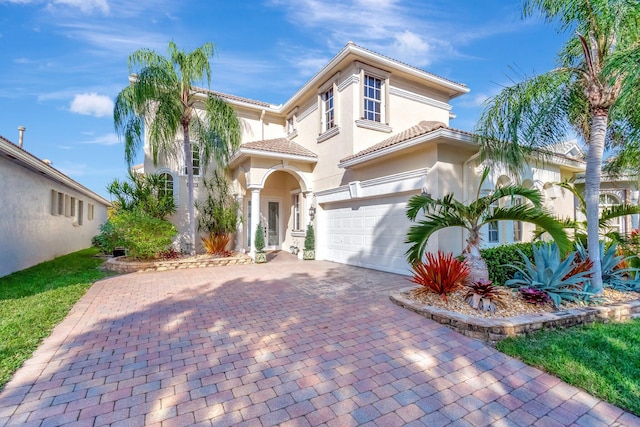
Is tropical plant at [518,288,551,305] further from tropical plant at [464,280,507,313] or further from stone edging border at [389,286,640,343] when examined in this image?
tropical plant at [464,280,507,313]

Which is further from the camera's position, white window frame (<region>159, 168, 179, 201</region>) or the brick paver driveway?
white window frame (<region>159, 168, 179, 201</region>)

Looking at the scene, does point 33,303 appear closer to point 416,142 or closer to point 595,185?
point 416,142

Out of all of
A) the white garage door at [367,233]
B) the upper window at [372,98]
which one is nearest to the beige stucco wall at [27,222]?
the white garage door at [367,233]

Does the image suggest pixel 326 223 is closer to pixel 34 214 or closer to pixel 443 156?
pixel 443 156

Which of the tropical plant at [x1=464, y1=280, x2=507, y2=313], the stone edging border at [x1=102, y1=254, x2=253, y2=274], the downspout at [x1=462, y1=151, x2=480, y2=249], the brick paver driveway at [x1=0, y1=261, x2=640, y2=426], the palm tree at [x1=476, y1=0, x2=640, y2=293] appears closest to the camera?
the brick paver driveway at [x1=0, y1=261, x2=640, y2=426]

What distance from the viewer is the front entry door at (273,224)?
51.1 ft

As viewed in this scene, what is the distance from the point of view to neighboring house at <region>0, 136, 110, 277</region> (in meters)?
9.13

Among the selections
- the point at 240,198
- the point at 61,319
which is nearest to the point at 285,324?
the point at 61,319

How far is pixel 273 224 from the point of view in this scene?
619 inches

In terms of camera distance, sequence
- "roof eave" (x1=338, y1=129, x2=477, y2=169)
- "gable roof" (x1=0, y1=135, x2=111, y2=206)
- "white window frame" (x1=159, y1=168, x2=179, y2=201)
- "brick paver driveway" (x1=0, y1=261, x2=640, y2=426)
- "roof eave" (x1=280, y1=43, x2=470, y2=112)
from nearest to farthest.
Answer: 1. "brick paver driveway" (x1=0, y1=261, x2=640, y2=426)
2. "roof eave" (x1=338, y1=129, x2=477, y2=169)
3. "gable roof" (x1=0, y1=135, x2=111, y2=206)
4. "roof eave" (x1=280, y1=43, x2=470, y2=112)
5. "white window frame" (x1=159, y1=168, x2=179, y2=201)

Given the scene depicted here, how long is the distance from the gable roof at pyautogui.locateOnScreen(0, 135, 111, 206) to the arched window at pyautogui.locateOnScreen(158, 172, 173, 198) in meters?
3.83

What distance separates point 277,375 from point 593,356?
13.5 ft

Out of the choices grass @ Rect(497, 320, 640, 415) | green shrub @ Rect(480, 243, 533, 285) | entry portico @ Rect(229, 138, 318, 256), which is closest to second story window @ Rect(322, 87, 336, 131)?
entry portico @ Rect(229, 138, 318, 256)

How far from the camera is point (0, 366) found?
3.59 m
